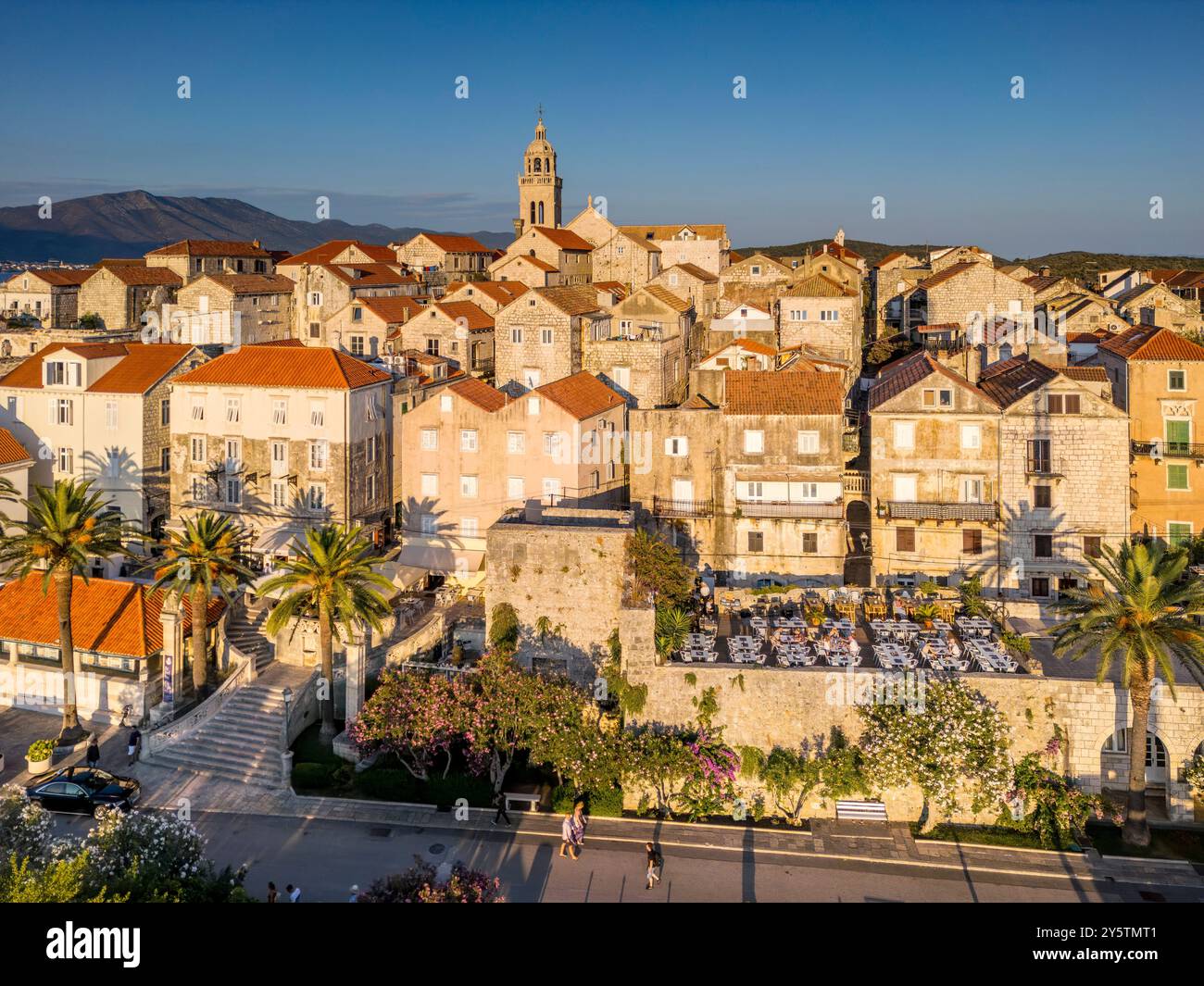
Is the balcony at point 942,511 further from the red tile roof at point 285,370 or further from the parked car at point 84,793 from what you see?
the parked car at point 84,793

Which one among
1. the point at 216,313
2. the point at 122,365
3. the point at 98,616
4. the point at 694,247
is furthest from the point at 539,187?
the point at 98,616

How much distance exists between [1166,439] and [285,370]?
4159 cm

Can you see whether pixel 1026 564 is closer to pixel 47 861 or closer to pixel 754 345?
pixel 754 345

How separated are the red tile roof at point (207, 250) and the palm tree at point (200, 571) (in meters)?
62.1

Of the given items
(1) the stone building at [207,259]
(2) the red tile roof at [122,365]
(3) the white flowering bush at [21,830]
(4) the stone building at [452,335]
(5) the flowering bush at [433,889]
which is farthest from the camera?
(1) the stone building at [207,259]

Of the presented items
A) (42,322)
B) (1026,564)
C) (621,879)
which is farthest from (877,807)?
(42,322)

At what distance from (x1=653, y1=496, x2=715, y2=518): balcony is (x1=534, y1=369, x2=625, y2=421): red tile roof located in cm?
535

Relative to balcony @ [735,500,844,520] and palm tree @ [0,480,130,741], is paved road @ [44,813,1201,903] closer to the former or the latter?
palm tree @ [0,480,130,741]

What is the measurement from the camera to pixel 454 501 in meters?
50.0

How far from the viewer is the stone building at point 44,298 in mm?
89125

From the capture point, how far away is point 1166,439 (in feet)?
165

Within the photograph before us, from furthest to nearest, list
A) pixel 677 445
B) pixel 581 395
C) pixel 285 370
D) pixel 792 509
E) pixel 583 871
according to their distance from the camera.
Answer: pixel 581 395 → pixel 285 370 → pixel 677 445 → pixel 792 509 → pixel 583 871

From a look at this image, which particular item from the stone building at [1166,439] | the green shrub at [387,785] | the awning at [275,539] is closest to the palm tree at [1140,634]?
the green shrub at [387,785]

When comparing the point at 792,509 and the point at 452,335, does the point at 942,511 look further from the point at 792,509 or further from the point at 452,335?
the point at 452,335
